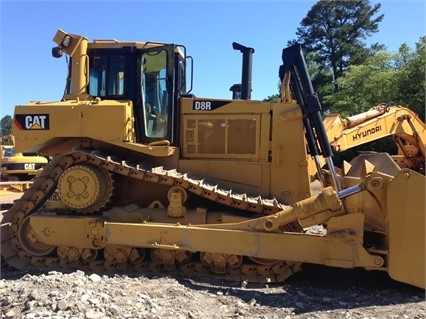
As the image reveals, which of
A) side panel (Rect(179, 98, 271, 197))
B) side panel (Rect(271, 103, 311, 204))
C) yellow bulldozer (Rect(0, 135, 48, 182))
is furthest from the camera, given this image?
yellow bulldozer (Rect(0, 135, 48, 182))

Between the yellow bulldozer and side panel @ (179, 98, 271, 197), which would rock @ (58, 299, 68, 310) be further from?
the yellow bulldozer

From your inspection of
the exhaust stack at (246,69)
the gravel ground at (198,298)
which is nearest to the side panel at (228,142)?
the exhaust stack at (246,69)

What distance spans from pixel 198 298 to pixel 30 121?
3358 millimetres

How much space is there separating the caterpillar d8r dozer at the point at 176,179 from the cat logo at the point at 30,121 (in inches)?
0.6

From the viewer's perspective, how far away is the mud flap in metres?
4.71

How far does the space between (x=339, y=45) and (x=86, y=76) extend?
1377 inches

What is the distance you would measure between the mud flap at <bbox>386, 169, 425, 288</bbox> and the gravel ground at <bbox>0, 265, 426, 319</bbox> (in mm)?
328

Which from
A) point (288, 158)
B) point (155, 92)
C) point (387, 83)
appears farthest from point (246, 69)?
point (387, 83)

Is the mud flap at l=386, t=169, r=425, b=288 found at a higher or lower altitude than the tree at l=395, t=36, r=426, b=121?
lower

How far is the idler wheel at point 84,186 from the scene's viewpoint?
580cm

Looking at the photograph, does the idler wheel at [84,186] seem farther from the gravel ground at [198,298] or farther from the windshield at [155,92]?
the gravel ground at [198,298]

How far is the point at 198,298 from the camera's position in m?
4.81

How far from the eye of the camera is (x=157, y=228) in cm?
552

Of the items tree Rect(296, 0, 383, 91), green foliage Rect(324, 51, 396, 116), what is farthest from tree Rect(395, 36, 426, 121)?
tree Rect(296, 0, 383, 91)
